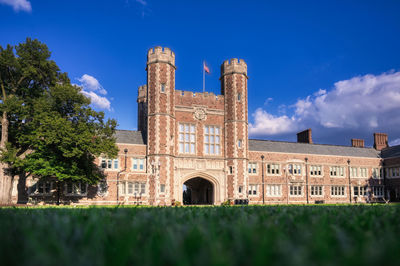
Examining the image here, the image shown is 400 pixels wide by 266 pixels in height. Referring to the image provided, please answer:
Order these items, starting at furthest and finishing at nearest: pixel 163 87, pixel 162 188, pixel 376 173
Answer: pixel 376 173 → pixel 163 87 → pixel 162 188

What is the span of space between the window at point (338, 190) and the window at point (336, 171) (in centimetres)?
137

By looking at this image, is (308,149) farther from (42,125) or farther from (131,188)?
(42,125)

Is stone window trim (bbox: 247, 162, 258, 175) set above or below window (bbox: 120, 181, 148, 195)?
above

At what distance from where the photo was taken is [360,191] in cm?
3925

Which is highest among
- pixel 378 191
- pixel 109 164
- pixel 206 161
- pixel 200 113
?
pixel 200 113

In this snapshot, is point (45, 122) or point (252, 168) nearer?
point (45, 122)

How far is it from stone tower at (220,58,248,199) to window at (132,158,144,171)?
26.2 feet

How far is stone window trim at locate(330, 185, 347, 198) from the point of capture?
37.5 metres

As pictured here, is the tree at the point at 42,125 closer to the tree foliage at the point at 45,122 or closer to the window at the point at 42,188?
the tree foliage at the point at 45,122

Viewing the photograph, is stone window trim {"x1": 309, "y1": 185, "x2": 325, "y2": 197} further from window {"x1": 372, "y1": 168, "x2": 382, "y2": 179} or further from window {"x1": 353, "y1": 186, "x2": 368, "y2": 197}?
window {"x1": 372, "y1": 168, "x2": 382, "y2": 179}

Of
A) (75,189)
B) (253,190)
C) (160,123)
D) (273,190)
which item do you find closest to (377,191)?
(273,190)

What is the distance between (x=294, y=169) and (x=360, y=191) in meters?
9.58

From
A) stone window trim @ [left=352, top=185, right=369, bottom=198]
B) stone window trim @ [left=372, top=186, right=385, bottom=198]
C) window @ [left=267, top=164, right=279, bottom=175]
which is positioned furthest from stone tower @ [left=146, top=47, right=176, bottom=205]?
stone window trim @ [left=372, top=186, right=385, bottom=198]

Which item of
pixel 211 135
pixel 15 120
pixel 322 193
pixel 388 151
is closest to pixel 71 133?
pixel 15 120
